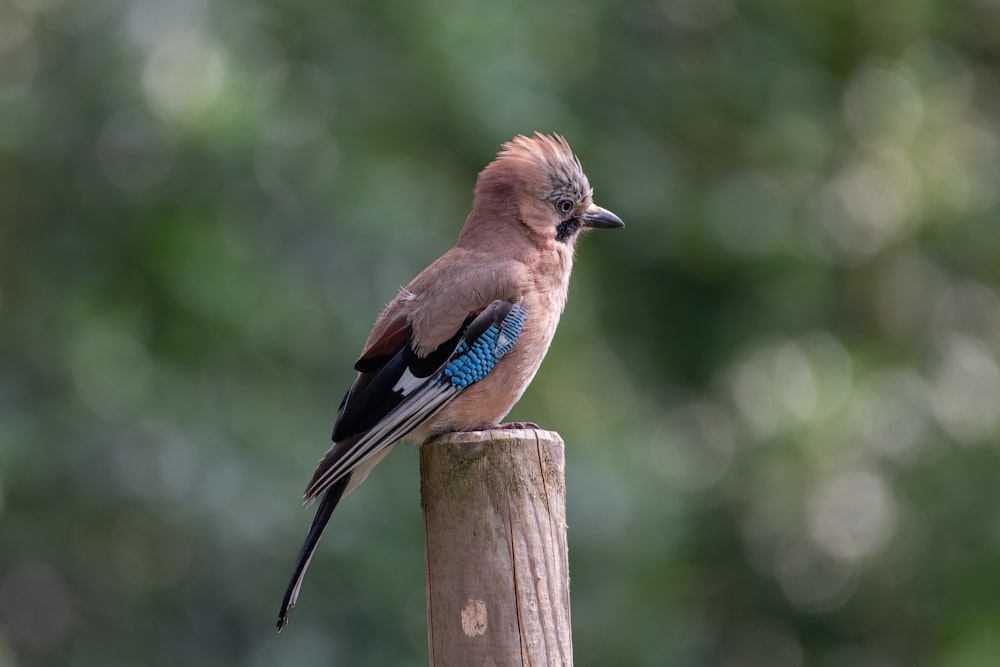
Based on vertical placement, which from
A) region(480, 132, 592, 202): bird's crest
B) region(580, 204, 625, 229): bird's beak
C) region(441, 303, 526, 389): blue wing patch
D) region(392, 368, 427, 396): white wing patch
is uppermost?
region(480, 132, 592, 202): bird's crest

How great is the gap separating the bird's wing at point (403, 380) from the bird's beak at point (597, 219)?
2.26 ft

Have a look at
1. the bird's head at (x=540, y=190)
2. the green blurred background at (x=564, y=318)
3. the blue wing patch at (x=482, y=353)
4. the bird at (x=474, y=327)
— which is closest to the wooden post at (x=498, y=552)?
the bird at (x=474, y=327)

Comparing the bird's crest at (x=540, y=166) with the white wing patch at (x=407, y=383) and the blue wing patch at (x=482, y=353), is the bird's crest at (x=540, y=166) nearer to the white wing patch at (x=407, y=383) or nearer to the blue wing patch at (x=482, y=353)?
the blue wing patch at (x=482, y=353)

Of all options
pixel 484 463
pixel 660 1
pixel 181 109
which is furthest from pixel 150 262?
pixel 660 1

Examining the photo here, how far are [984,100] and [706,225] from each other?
9.17 feet

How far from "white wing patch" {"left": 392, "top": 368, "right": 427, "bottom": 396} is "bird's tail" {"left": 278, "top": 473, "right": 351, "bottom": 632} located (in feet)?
0.98

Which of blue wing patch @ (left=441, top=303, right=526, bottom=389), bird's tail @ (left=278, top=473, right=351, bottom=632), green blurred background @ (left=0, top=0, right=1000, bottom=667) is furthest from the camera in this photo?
green blurred background @ (left=0, top=0, right=1000, bottom=667)

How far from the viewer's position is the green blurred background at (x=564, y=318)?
6785 millimetres

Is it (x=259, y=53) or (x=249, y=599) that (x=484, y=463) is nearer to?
(x=249, y=599)

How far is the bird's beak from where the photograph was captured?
496 cm

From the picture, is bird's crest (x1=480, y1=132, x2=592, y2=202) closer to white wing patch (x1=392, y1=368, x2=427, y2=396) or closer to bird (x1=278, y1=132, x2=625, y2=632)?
bird (x1=278, y1=132, x2=625, y2=632)

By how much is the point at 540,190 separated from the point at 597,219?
26cm

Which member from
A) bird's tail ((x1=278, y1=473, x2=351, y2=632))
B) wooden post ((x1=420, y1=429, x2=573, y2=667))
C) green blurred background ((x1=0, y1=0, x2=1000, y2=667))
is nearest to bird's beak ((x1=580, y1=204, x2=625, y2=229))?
bird's tail ((x1=278, y1=473, x2=351, y2=632))

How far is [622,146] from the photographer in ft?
31.5
